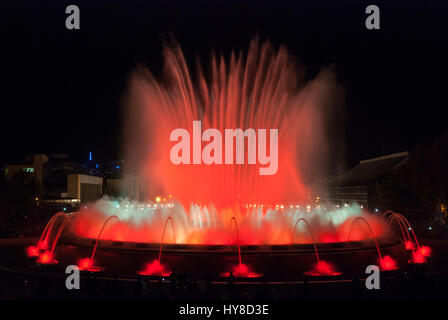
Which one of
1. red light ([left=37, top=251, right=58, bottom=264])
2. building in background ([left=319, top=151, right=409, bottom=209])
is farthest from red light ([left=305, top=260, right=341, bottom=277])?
building in background ([left=319, top=151, right=409, bottom=209])

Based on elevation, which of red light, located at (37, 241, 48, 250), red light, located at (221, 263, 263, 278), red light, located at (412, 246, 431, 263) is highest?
red light, located at (221, 263, 263, 278)

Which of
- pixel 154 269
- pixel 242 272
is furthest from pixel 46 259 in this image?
pixel 242 272

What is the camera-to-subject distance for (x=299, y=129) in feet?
90.3

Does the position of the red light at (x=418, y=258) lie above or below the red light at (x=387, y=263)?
below

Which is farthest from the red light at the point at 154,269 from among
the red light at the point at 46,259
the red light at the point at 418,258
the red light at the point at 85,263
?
the red light at the point at 418,258

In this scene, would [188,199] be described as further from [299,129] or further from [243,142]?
[299,129]

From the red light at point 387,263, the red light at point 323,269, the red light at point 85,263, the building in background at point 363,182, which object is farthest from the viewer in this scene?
the building in background at point 363,182

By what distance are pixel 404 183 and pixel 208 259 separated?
31.0 metres

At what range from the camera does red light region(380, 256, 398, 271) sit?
14.1 m

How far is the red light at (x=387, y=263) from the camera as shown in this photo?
14.1 metres

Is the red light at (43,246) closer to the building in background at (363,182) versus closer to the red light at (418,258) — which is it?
the red light at (418,258)

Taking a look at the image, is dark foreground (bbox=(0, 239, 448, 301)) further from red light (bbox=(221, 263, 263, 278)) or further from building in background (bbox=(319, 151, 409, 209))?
building in background (bbox=(319, 151, 409, 209))
